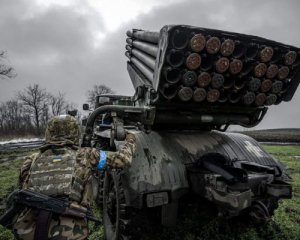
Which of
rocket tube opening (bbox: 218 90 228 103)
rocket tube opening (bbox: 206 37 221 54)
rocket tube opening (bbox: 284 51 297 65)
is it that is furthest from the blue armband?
rocket tube opening (bbox: 284 51 297 65)

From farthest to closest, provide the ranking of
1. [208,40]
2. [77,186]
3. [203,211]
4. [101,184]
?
[101,184], [203,211], [208,40], [77,186]

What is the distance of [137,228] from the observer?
11.6 ft

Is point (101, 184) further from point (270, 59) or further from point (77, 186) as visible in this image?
point (270, 59)

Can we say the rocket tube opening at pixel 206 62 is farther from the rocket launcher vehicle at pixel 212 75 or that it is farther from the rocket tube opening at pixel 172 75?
the rocket tube opening at pixel 172 75

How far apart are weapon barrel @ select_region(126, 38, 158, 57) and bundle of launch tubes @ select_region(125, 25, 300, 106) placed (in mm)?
49

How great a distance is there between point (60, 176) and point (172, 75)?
171 cm

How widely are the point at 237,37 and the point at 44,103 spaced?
58977mm

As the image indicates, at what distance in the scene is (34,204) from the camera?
2.47 metres

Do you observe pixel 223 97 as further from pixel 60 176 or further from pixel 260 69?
pixel 60 176

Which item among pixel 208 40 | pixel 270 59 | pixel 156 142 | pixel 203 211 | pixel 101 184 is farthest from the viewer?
pixel 101 184

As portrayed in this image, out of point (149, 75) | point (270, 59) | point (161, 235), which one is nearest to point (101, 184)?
point (161, 235)

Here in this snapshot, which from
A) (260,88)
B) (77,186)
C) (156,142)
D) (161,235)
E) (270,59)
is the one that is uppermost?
(270,59)

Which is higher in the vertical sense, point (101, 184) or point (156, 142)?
point (156, 142)

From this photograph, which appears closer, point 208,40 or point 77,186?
point 77,186
